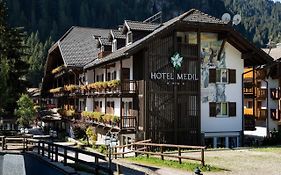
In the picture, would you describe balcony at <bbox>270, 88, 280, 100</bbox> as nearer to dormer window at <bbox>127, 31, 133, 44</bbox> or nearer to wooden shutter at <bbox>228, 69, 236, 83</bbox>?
wooden shutter at <bbox>228, 69, 236, 83</bbox>

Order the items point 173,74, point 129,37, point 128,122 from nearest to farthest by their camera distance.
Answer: point 173,74
point 128,122
point 129,37

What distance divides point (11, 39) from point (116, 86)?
19.4 meters

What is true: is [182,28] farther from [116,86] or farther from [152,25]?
[116,86]

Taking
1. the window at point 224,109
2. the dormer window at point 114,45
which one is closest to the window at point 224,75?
the window at point 224,109

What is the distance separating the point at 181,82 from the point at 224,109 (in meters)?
4.69

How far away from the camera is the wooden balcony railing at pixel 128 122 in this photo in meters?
29.9

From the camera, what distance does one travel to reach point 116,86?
30.4 metres

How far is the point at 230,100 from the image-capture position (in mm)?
32781

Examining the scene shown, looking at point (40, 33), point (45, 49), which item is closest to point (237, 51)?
point (45, 49)

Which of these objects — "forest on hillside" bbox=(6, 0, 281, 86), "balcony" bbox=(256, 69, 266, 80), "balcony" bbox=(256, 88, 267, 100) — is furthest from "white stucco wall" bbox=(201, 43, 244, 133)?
"forest on hillside" bbox=(6, 0, 281, 86)

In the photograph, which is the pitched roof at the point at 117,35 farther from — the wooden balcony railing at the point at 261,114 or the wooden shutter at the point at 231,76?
the wooden balcony railing at the point at 261,114

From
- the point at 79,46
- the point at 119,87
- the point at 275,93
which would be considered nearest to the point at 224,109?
the point at 119,87

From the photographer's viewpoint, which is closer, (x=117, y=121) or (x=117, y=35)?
(x=117, y=121)

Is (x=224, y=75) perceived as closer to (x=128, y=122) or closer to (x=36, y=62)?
(x=128, y=122)
